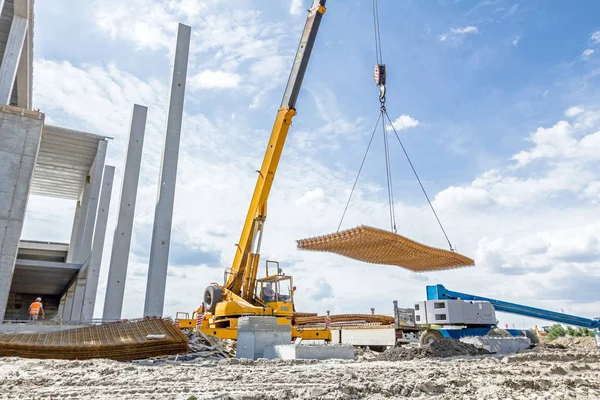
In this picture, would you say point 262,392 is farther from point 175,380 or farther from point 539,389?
point 539,389

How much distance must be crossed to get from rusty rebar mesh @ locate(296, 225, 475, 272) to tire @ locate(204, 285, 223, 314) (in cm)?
280

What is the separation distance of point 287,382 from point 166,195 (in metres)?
10.7

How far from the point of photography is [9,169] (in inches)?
567

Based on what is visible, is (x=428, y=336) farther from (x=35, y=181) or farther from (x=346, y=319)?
(x=35, y=181)

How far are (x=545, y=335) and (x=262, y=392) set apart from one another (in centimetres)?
2357

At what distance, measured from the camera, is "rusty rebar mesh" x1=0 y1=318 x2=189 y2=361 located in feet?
27.5

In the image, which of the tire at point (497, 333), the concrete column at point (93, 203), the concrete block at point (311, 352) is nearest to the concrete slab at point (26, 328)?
the concrete block at point (311, 352)

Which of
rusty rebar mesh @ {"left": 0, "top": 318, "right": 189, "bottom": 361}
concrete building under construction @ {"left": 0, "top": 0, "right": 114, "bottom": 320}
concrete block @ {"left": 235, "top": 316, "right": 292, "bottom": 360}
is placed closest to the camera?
rusty rebar mesh @ {"left": 0, "top": 318, "right": 189, "bottom": 361}

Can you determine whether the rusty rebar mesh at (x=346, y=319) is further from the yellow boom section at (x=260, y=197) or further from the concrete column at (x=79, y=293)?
the concrete column at (x=79, y=293)

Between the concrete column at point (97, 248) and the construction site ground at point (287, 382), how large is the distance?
12831 mm

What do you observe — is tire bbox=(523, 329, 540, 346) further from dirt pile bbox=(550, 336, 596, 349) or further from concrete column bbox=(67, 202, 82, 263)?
concrete column bbox=(67, 202, 82, 263)

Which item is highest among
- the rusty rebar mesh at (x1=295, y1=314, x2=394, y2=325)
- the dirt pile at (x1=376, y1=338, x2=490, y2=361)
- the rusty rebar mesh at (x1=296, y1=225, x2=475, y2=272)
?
the rusty rebar mesh at (x1=296, y1=225, x2=475, y2=272)

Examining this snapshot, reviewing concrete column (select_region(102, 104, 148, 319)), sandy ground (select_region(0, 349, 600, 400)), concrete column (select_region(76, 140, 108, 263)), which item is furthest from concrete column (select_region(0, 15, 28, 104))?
sandy ground (select_region(0, 349, 600, 400))

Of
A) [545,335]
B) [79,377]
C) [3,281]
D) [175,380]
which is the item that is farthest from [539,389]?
[545,335]
